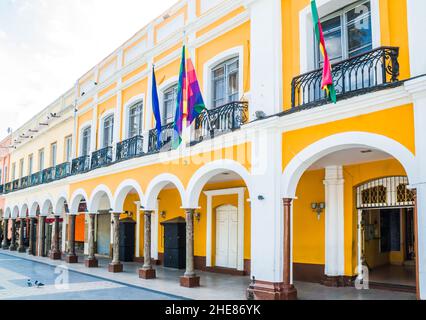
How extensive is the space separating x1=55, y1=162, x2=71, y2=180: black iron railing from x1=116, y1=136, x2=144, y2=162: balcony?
5.27m

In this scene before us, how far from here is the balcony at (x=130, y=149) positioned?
14695 millimetres

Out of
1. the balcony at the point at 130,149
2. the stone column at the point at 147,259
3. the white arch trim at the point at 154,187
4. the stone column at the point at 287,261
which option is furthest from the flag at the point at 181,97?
the stone column at the point at 147,259

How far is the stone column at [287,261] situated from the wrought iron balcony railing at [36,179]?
17.5 m

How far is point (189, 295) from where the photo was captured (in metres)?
10.5

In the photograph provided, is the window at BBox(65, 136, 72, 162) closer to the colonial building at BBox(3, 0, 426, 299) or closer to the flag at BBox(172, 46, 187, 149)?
the colonial building at BBox(3, 0, 426, 299)

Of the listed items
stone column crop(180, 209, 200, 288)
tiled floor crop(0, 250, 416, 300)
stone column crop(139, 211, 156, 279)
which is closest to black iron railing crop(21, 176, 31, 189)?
tiled floor crop(0, 250, 416, 300)

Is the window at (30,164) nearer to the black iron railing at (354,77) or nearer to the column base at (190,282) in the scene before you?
the column base at (190,282)

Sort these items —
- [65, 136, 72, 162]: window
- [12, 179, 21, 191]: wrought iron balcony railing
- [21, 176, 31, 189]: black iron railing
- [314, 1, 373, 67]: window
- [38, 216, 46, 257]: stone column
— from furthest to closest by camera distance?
[12, 179, 21, 191]: wrought iron balcony railing < [21, 176, 31, 189]: black iron railing < [38, 216, 46, 257]: stone column < [65, 136, 72, 162]: window < [314, 1, 373, 67]: window

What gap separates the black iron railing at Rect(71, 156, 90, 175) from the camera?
61.1 feet

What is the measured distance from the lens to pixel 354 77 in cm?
875

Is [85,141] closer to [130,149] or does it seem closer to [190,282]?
[130,149]

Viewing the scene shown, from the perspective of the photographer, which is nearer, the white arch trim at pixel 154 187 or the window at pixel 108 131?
the white arch trim at pixel 154 187
